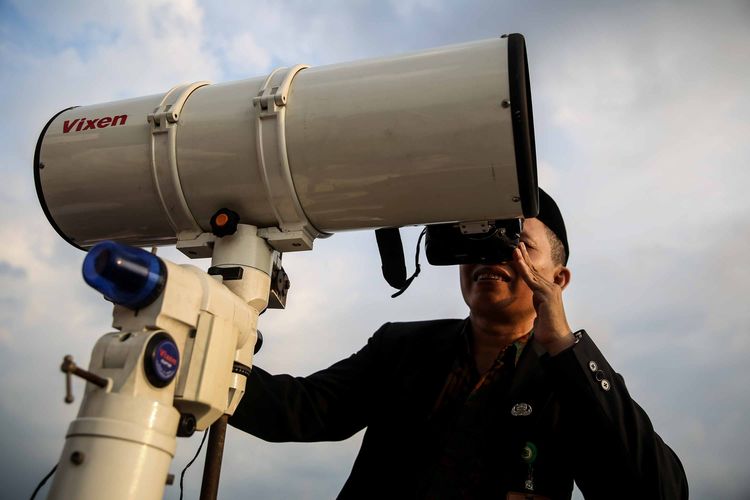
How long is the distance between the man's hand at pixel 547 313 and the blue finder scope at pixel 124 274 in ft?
4.22

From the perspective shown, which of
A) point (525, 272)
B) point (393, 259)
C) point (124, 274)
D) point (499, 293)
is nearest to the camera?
point (124, 274)

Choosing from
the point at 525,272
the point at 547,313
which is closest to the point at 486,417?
the point at 547,313

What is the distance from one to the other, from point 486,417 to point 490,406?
53mm

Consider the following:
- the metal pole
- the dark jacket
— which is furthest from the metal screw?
the dark jacket

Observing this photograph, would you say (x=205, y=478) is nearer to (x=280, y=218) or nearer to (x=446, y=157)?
(x=280, y=218)

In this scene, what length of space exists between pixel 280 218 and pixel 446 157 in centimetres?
55

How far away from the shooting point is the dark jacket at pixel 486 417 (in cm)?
204

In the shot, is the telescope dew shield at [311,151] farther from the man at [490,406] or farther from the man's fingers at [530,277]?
the man at [490,406]

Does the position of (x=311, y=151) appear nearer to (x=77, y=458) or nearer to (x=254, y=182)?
(x=254, y=182)

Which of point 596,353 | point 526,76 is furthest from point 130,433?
point 596,353

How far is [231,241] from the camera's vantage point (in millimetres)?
1868

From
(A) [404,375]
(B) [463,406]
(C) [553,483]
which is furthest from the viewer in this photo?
(A) [404,375]

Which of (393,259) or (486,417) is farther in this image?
(486,417)

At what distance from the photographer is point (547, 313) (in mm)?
2207
